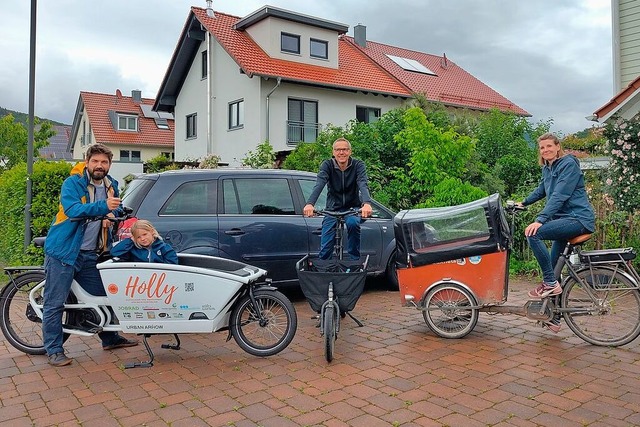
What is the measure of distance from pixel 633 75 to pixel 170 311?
11.8 meters

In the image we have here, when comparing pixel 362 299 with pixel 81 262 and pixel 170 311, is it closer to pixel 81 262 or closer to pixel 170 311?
pixel 170 311

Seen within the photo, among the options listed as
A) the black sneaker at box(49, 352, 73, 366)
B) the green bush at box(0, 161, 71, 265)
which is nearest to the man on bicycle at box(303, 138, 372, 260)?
the black sneaker at box(49, 352, 73, 366)

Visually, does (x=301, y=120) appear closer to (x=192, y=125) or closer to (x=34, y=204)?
(x=192, y=125)

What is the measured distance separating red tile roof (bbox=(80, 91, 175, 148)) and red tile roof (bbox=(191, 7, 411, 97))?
18311 millimetres

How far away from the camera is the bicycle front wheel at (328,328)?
4723 millimetres

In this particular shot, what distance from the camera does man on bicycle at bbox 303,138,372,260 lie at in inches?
228

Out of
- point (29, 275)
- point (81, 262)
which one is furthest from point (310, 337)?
point (29, 275)

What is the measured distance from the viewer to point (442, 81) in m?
30.4

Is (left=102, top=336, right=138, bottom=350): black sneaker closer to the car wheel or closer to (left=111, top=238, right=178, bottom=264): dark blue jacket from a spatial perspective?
(left=111, top=238, right=178, bottom=264): dark blue jacket

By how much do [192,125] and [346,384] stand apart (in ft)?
79.1

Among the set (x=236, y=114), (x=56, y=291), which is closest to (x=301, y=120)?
(x=236, y=114)

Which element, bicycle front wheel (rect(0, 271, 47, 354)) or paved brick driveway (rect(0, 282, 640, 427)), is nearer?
paved brick driveway (rect(0, 282, 640, 427))

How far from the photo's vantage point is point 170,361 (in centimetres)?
497

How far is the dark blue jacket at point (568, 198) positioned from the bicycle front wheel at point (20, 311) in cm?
464
